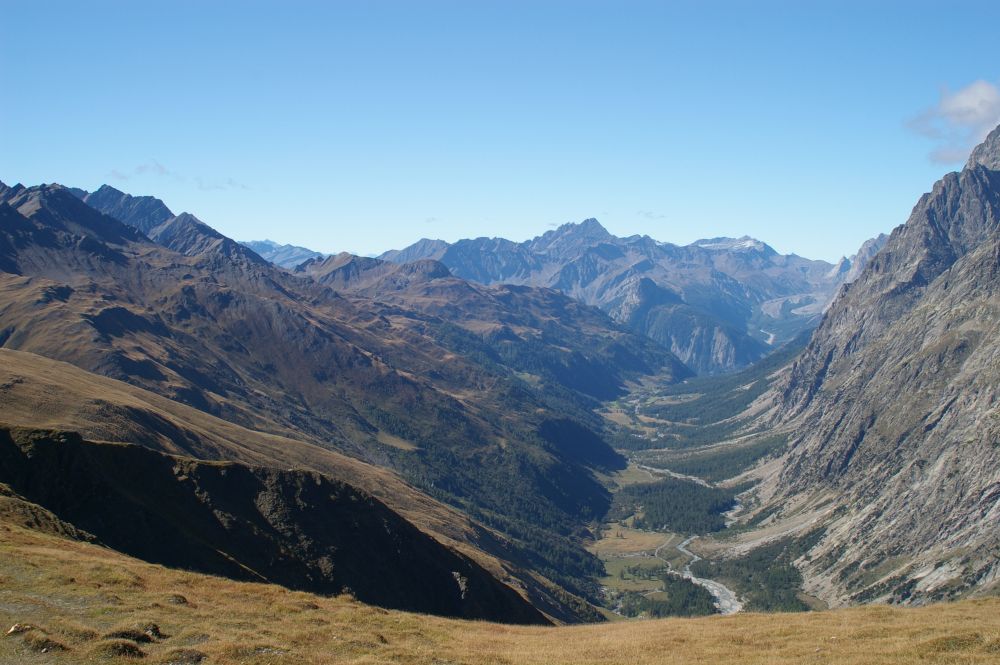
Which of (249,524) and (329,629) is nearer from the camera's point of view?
(329,629)

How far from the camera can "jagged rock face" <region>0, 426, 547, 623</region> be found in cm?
7900

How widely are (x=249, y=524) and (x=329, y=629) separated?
4507 centimetres

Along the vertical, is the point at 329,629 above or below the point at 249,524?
above

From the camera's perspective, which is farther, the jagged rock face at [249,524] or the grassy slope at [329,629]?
the jagged rock face at [249,524]

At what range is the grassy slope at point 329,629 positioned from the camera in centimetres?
4641

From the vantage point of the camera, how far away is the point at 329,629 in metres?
54.4

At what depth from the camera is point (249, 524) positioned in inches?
3735

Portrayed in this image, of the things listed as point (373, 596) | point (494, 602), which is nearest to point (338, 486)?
point (373, 596)

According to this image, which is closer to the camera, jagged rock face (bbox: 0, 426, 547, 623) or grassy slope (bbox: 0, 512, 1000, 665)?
grassy slope (bbox: 0, 512, 1000, 665)

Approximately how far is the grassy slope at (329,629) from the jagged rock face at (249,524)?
35.1 feet

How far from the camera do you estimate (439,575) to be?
357 feet

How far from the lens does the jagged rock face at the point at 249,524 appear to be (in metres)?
79.0

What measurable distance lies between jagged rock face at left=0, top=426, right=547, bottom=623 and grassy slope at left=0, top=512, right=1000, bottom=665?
1070 centimetres

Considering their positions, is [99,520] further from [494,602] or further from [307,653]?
[494,602]
